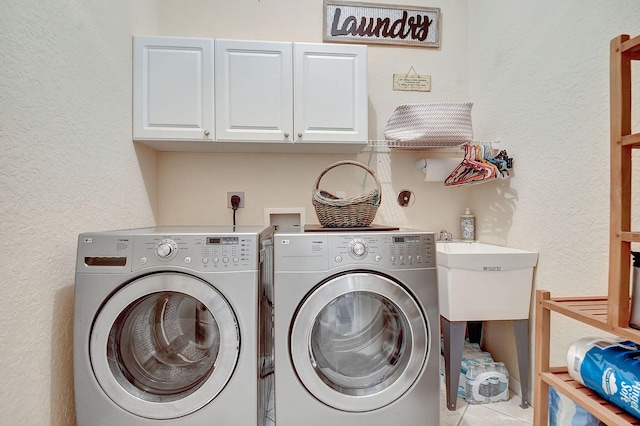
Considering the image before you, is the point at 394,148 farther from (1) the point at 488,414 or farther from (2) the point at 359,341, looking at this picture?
(1) the point at 488,414

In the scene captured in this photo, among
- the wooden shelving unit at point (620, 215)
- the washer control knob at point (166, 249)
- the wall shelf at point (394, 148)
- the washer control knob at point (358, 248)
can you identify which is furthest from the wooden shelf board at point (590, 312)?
the washer control knob at point (166, 249)

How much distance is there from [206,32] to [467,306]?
235 cm

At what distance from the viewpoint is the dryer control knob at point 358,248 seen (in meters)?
1.32

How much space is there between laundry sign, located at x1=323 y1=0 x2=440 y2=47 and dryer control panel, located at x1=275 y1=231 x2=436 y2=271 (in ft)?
5.22

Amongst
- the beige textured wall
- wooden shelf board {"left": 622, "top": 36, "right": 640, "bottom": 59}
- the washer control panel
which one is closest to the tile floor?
the washer control panel

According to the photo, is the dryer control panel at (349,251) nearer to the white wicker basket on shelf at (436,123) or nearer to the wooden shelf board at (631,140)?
the wooden shelf board at (631,140)

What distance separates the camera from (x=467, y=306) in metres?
1.67

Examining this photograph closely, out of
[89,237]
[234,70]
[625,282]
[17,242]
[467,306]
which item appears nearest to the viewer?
[625,282]

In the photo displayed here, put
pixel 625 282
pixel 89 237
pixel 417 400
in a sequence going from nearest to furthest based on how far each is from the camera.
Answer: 1. pixel 625 282
2. pixel 89 237
3. pixel 417 400

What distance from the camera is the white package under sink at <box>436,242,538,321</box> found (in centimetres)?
165

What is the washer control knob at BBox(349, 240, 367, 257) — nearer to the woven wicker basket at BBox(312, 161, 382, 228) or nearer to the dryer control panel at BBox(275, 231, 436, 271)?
the dryer control panel at BBox(275, 231, 436, 271)

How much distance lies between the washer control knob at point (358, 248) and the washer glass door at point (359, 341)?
0.09 m

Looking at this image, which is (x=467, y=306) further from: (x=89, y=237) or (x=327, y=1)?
(x=327, y=1)

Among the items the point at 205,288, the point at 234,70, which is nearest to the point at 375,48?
the point at 234,70
